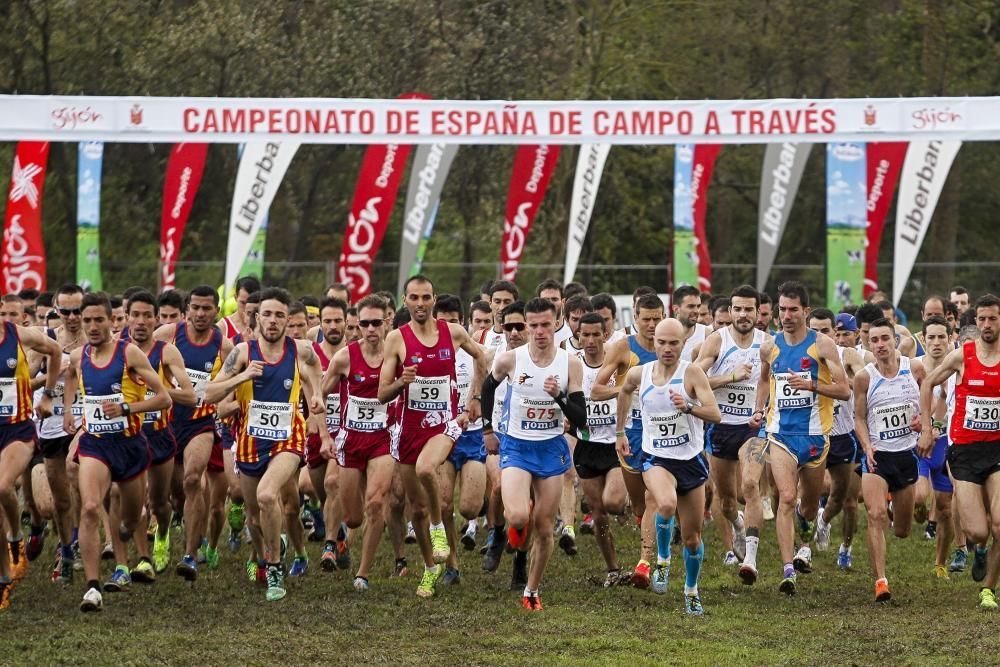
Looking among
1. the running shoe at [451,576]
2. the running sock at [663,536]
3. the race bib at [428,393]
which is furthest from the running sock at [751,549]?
the race bib at [428,393]

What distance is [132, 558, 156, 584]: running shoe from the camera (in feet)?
38.8

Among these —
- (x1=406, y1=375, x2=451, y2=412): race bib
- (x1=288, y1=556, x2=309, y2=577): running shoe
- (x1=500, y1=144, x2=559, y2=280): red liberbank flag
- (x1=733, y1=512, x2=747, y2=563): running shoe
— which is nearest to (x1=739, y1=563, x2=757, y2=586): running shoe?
(x1=733, y1=512, x2=747, y2=563): running shoe

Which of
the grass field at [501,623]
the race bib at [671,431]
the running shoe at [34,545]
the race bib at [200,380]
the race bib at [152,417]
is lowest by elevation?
the grass field at [501,623]

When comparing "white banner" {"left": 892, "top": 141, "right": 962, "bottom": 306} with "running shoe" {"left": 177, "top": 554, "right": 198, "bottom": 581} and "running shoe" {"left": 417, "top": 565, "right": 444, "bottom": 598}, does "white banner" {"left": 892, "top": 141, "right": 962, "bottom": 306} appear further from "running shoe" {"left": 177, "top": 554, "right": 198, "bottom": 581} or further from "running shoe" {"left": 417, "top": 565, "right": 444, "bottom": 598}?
"running shoe" {"left": 177, "top": 554, "right": 198, "bottom": 581}

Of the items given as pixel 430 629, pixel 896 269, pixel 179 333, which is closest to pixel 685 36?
pixel 896 269

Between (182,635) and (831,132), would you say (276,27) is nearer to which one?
(831,132)

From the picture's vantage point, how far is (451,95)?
103 ft

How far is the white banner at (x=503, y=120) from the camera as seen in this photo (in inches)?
699

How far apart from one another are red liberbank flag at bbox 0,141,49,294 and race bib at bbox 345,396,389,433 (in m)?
8.92

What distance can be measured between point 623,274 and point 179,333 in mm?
16500

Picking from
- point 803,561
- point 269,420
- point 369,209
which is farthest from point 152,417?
point 369,209

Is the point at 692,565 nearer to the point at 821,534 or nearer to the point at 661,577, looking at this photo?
the point at 661,577

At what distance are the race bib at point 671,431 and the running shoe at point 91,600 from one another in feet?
12.7

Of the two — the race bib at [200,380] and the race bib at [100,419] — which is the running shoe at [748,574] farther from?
the race bib at [100,419]
